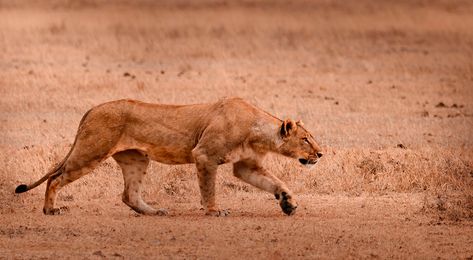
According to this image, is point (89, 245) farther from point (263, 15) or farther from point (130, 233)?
point (263, 15)

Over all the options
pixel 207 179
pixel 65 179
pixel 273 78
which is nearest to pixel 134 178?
pixel 65 179

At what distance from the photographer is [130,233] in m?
11.2

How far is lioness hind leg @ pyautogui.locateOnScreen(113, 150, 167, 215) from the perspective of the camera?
41.0 ft

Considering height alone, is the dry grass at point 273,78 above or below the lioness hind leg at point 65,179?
above

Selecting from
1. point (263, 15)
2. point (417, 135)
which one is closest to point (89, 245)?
point (417, 135)

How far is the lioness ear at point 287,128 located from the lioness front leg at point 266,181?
37 cm

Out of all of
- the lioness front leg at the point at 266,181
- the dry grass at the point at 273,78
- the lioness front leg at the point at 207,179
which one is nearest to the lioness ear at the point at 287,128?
the lioness front leg at the point at 266,181

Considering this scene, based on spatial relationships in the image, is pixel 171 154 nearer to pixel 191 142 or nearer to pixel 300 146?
pixel 191 142

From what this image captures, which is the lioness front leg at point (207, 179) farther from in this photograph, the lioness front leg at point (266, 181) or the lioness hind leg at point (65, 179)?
the lioness hind leg at point (65, 179)

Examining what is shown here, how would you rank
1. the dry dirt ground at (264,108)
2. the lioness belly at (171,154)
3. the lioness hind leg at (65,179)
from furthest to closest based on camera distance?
the lioness belly at (171,154)
the lioness hind leg at (65,179)
the dry dirt ground at (264,108)

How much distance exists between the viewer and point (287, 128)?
40.4 feet

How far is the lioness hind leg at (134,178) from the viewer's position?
12.5 metres

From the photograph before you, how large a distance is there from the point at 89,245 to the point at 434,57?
16.5m

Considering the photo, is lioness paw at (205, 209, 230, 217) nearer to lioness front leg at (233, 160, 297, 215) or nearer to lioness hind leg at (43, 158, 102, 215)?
lioness front leg at (233, 160, 297, 215)
